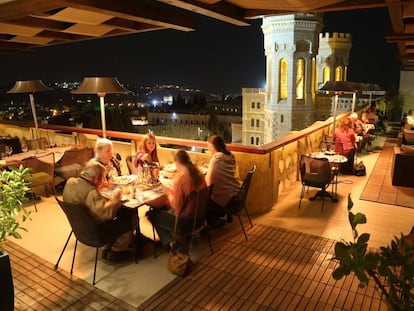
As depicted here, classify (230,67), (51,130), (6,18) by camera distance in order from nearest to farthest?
(6,18) < (51,130) < (230,67)

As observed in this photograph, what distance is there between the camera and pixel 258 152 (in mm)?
4559

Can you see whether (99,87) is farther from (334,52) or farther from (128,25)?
(334,52)

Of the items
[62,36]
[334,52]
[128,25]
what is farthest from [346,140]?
[334,52]

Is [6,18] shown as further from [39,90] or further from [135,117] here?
[135,117]

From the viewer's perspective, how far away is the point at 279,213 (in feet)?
15.9

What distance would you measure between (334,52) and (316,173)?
2835 centimetres

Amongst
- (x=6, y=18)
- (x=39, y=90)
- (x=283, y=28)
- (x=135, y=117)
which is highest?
(x=283, y=28)

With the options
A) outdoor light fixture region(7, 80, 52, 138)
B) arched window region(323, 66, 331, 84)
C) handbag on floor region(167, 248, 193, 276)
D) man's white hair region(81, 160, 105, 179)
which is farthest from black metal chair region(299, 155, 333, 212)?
arched window region(323, 66, 331, 84)

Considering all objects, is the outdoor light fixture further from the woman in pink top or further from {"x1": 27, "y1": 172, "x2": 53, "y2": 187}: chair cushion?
the woman in pink top

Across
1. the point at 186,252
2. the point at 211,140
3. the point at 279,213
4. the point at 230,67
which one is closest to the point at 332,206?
the point at 279,213

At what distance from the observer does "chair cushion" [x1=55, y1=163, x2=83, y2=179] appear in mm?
5527

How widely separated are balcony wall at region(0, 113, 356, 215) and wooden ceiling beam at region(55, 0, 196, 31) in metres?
1.79

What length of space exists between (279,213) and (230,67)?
83.6 m

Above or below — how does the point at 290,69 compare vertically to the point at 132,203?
above
